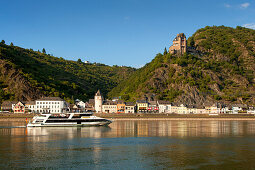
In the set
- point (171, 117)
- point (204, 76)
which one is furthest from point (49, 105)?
point (204, 76)

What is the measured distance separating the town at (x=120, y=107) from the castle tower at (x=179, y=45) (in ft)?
145

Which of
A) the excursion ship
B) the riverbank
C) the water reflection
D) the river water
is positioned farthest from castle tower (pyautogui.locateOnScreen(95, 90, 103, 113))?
the river water

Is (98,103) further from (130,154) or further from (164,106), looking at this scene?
(130,154)

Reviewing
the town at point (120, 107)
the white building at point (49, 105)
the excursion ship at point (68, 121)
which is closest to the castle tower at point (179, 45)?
the town at point (120, 107)

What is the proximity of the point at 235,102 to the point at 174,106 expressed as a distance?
2841 centimetres

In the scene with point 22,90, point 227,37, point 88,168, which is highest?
point 227,37

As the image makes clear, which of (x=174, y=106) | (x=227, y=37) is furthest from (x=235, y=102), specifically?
(x=227, y=37)

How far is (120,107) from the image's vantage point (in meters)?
124

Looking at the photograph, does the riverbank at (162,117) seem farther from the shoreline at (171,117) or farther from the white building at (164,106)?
the white building at (164,106)

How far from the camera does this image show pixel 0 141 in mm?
45531

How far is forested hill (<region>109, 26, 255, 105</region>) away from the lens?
5364 inches

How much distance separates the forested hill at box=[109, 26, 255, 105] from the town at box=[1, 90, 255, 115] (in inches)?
281

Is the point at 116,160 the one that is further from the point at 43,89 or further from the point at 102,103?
the point at 43,89

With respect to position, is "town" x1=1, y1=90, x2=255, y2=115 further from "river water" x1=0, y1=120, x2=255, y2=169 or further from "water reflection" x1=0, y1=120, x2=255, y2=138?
"river water" x1=0, y1=120, x2=255, y2=169
